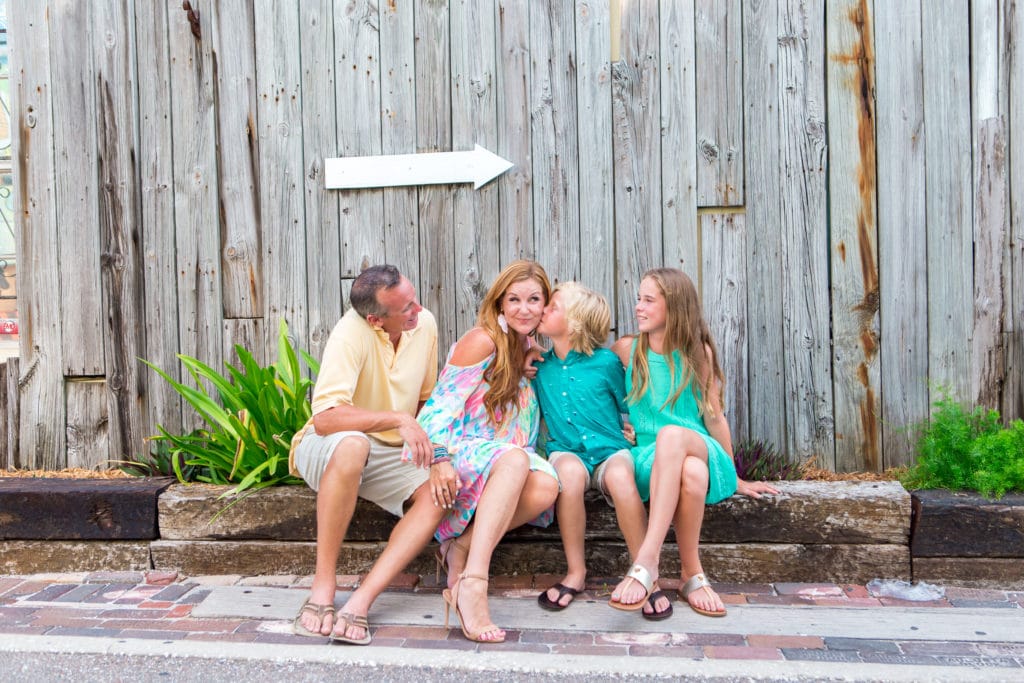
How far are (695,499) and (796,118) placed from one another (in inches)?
77.1

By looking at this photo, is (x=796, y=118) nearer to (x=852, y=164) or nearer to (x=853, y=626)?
(x=852, y=164)

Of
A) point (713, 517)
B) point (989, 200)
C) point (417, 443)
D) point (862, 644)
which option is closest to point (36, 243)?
point (417, 443)

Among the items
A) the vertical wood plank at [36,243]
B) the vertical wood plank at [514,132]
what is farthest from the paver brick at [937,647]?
the vertical wood plank at [36,243]

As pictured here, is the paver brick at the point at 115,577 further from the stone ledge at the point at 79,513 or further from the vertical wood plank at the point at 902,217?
the vertical wood plank at the point at 902,217

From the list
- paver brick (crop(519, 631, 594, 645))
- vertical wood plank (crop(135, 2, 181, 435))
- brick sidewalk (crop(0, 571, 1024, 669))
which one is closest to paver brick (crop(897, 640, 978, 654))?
brick sidewalk (crop(0, 571, 1024, 669))

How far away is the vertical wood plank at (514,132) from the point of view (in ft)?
13.4

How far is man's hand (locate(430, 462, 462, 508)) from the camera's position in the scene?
3066 millimetres

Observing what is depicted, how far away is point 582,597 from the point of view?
3.27 meters

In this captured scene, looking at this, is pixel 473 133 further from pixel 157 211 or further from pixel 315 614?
pixel 315 614

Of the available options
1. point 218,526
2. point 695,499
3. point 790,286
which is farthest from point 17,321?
point 790,286

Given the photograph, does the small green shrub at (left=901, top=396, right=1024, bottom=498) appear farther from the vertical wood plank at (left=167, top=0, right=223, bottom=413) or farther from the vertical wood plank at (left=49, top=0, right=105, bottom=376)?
the vertical wood plank at (left=49, top=0, right=105, bottom=376)

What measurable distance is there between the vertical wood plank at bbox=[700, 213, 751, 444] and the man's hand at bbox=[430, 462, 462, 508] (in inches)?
62.4

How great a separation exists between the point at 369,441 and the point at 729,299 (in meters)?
1.89

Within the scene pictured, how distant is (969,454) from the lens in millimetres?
3465
